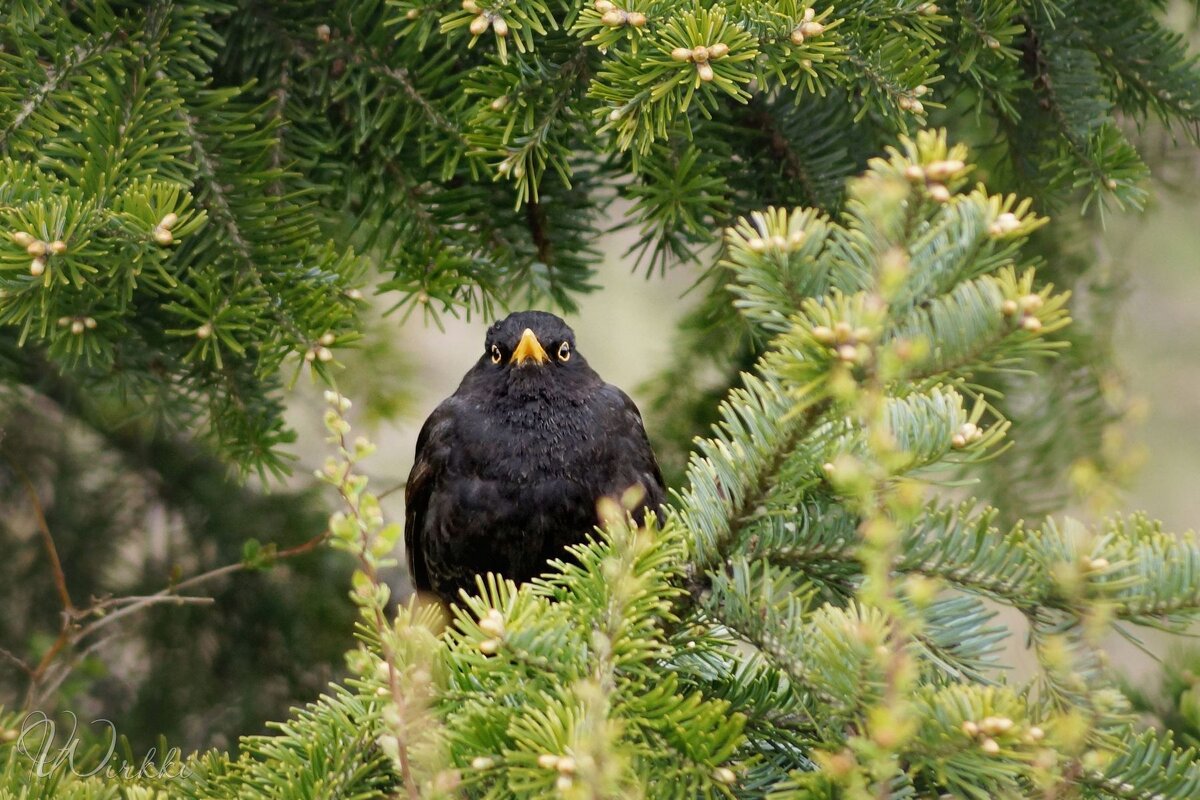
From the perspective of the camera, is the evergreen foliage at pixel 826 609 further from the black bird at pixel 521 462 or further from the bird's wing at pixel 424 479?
the bird's wing at pixel 424 479

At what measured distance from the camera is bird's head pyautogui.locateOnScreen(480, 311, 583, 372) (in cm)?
262

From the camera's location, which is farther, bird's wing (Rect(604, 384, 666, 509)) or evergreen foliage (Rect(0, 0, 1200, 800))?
bird's wing (Rect(604, 384, 666, 509))

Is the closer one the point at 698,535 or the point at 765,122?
the point at 698,535

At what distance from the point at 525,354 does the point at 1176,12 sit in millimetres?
2015

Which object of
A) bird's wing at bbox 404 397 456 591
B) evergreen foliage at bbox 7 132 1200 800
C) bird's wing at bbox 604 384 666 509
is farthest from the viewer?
bird's wing at bbox 404 397 456 591

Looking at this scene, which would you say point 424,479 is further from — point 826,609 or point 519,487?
point 826,609

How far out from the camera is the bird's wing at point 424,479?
2.62 m

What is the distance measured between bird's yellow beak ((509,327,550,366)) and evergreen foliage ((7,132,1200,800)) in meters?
1.22

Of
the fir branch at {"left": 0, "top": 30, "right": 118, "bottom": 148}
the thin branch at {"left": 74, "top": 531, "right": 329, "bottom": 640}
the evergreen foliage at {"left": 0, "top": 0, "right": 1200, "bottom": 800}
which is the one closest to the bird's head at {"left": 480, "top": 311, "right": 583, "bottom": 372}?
the evergreen foliage at {"left": 0, "top": 0, "right": 1200, "bottom": 800}

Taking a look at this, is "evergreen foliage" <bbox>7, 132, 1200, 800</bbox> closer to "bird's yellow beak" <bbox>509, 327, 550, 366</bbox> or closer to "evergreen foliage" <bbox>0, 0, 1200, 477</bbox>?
"evergreen foliage" <bbox>0, 0, 1200, 477</bbox>

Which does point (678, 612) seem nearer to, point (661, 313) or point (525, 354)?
point (525, 354)

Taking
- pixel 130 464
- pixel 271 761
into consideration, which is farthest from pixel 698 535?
pixel 130 464

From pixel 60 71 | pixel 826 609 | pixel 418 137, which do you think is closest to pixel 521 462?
pixel 418 137

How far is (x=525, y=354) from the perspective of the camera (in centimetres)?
261
